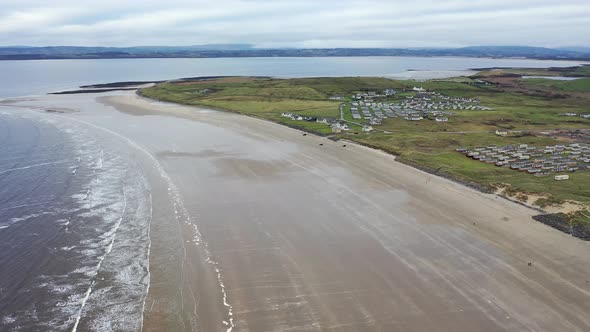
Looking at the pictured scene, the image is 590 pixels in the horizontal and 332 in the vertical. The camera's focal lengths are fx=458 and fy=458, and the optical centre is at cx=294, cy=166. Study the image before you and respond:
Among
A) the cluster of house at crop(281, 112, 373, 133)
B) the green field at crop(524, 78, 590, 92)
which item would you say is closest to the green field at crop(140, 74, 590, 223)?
the green field at crop(524, 78, 590, 92)

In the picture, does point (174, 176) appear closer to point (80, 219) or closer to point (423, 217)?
point (80, 219)

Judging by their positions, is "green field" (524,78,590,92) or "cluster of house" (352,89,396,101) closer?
"cluster of house" (352,89,396,101)

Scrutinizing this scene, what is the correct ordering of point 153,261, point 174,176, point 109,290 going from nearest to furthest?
1. point 109,290
2. point 153,261
3. point 174,176

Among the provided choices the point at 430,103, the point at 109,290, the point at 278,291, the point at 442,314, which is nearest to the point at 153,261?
the point at 109,290

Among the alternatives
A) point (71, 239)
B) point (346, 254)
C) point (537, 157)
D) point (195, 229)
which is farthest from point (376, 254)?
point (537, 157)

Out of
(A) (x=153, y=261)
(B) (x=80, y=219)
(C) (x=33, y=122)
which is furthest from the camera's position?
(C) (x=33, y=122)

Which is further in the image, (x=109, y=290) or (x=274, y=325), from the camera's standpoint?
(x=109, y=290)

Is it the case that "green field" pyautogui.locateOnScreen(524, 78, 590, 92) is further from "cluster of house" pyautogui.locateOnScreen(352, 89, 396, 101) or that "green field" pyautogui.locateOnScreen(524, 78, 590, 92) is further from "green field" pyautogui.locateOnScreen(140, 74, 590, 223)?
"cluster of house" pyautogui.locateOnScreen(352, 89, 396, 101)
